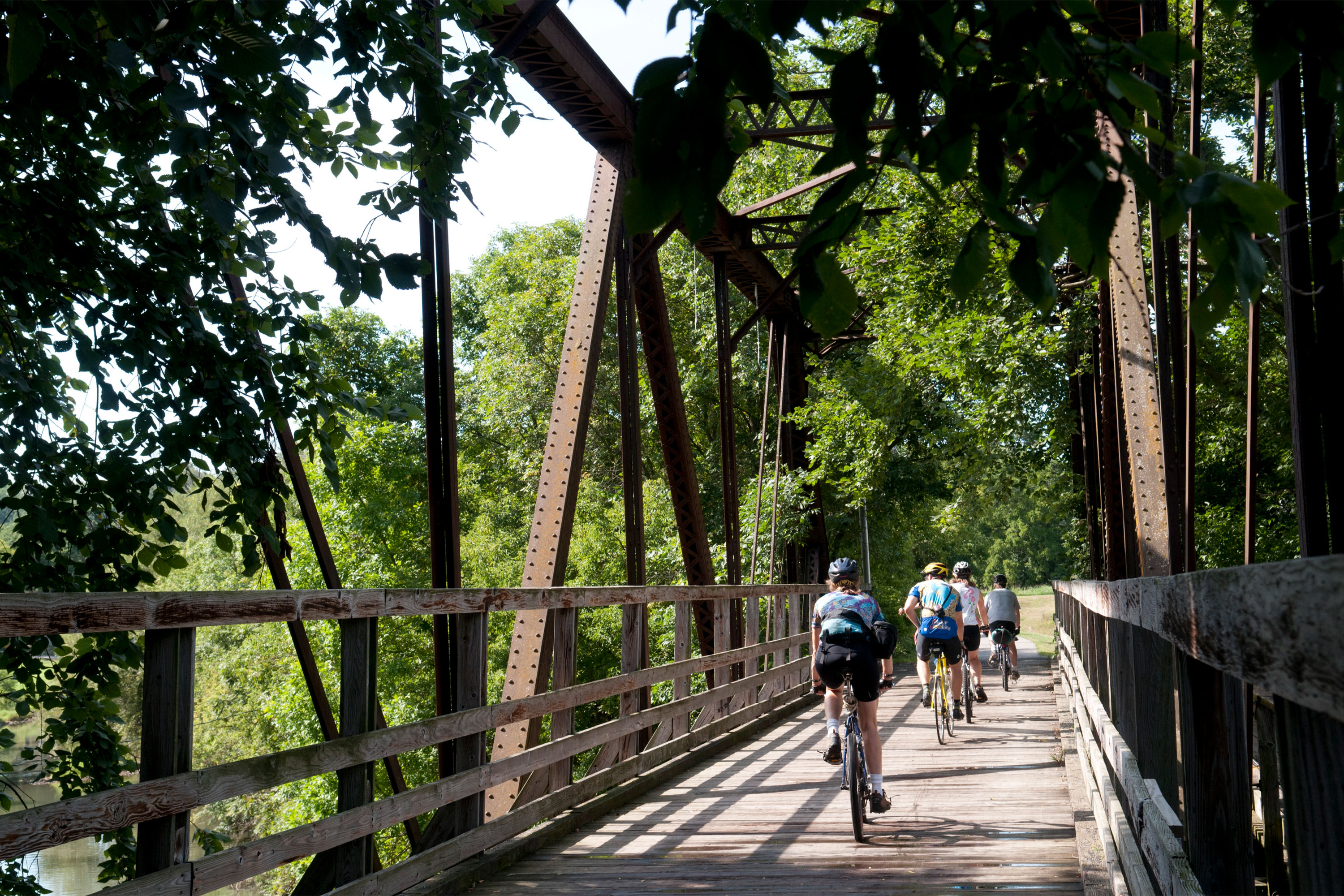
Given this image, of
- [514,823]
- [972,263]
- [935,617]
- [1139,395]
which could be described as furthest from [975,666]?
[972,263]

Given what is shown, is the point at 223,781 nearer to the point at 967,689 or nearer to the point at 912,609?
the point at 912,609

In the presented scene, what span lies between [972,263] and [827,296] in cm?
34

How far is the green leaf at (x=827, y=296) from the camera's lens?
1.86m

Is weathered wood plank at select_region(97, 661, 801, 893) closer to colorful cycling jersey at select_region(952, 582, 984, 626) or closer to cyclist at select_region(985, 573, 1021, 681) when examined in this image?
colorful cycling jersey at select_region(952, 582, 984, 626)

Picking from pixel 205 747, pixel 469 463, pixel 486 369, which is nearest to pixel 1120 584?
pixel 486 369

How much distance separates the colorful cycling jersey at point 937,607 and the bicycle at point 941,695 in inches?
5.5

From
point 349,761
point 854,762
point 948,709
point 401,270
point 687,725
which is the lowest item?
point 948,709

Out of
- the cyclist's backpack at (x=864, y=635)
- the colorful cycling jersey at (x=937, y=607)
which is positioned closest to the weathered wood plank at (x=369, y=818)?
the cyclist's backpack at (x=864, y=635)

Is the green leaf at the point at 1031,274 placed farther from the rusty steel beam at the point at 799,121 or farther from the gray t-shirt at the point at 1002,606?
the gray t-shirt at the point at 1002,606

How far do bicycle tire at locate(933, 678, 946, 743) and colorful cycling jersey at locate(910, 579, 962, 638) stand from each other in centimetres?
46

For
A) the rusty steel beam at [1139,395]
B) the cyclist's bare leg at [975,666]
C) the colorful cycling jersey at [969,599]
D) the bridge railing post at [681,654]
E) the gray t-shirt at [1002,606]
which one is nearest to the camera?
the rusty steel beam at [1139,395]

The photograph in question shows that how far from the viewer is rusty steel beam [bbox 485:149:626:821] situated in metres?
6.68

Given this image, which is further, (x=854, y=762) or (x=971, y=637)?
(x=971, y=637)

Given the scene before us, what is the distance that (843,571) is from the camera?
7.50 meters
